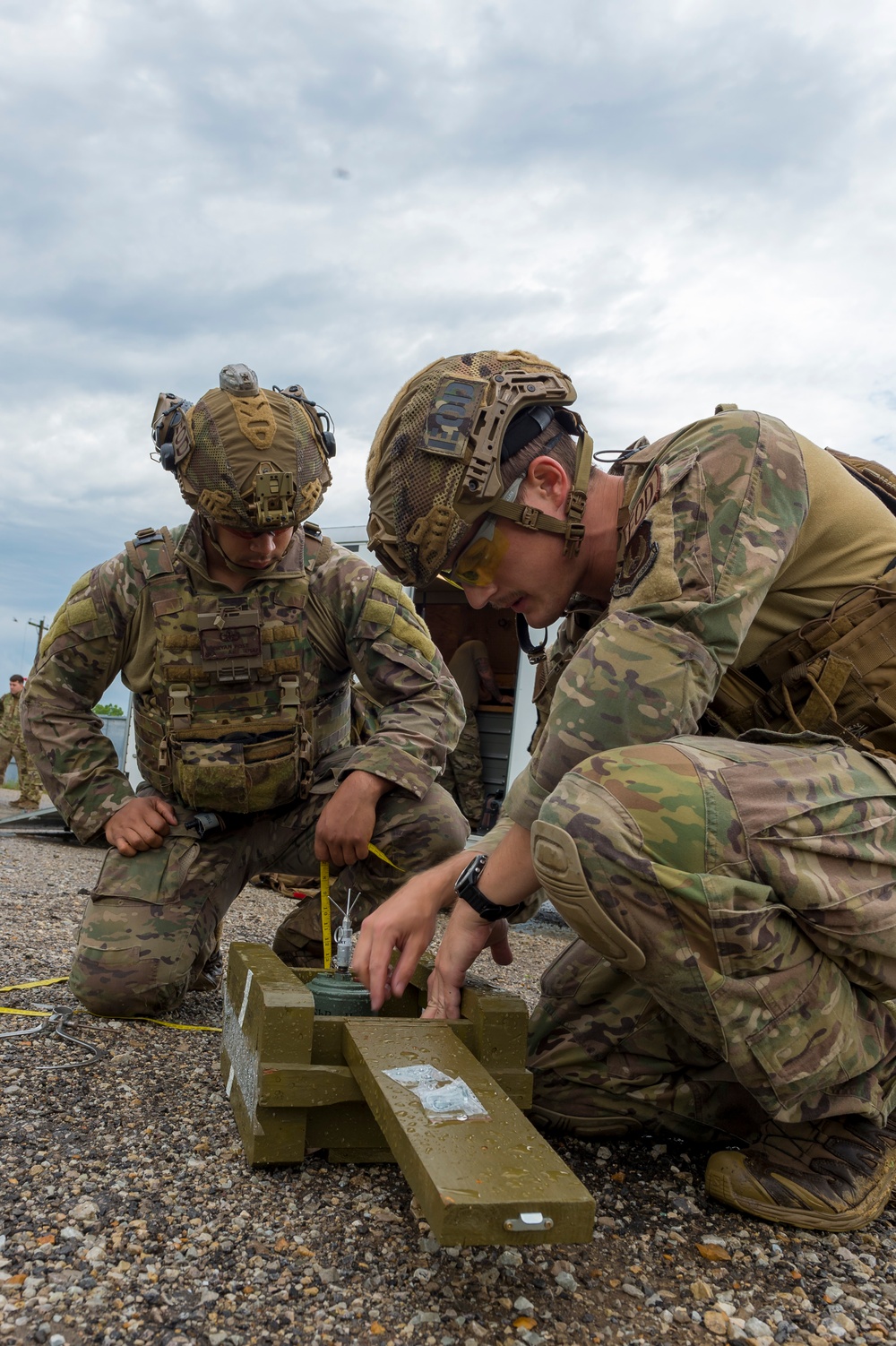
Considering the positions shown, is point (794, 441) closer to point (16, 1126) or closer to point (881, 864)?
point (881, 864)

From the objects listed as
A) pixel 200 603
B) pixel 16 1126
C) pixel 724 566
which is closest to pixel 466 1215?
pixel 724 566

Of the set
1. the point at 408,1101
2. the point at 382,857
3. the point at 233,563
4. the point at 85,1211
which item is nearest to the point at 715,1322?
the point at 408,1101

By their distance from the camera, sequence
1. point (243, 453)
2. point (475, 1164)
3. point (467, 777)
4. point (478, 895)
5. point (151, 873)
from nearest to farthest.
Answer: point (475, 1164)
point (478, 895)
point (243, 453)
point (151, 873)
point (467, 777)

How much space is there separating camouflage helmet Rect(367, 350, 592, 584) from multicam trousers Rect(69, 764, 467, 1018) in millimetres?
1568

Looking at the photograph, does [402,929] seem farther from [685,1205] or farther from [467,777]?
[467,777]

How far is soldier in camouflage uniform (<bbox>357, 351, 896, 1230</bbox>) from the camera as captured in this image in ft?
6.41

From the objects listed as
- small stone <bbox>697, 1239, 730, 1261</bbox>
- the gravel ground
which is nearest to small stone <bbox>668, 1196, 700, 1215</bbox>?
the gravel ground

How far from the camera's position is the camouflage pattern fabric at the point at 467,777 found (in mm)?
8953

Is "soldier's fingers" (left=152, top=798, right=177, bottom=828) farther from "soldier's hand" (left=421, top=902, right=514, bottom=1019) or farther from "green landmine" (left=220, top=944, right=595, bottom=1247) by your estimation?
"soldier's hand" (left=421, top=902, right=514, bottom=1019)

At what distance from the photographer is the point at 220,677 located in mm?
3848

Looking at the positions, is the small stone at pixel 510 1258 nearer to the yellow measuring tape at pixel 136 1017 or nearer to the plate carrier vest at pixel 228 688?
the yellow measuring tape at pixel 136 1017

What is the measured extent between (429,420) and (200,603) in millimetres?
1682

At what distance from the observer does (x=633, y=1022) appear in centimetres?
253

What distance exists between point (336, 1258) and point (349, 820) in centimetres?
191
